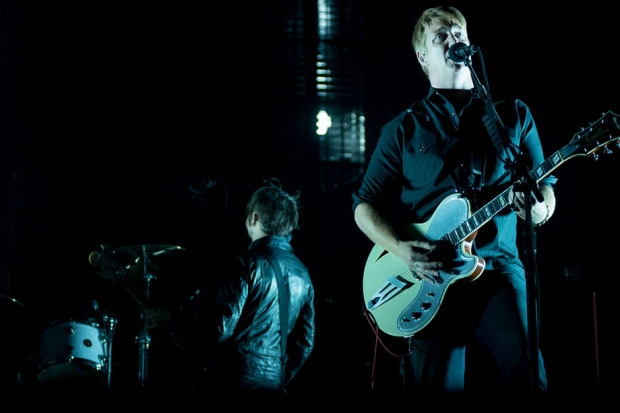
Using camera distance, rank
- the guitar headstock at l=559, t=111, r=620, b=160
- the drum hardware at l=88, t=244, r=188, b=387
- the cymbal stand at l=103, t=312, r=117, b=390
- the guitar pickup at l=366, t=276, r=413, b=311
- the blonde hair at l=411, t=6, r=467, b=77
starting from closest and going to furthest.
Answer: the guitar headstock at l=559, t=111, r=620, b=160, the guitar pickup at l=366, t=276, r=413, b=311, the blonde hair at l=411, t=6, r=467, b=77, the drum hardware at l=88, t=244, r=188, b=387, the cymbal stand at l=103, t=312, r=117, b=390

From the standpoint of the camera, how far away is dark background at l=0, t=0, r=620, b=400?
5.83 metres

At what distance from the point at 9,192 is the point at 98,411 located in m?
4.67

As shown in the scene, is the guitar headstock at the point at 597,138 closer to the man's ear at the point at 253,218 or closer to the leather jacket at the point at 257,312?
the leather jacket at the point at 257,312

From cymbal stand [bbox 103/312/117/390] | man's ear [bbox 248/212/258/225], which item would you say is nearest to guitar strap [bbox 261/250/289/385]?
man's ear [bbox 248/212/258/225]

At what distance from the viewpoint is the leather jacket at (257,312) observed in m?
3.99

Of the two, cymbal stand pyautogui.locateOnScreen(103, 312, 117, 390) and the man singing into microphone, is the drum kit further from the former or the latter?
the man singing into microphone

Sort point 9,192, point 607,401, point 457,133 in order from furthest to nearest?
1. point 9,192
2. point 457,133
3. point 607,401

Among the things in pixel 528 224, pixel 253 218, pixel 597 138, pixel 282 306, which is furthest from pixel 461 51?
pixel 253 218

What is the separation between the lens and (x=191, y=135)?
20.0ft

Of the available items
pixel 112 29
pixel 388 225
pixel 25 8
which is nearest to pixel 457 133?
pixel 388 225

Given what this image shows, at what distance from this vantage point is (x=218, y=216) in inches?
239

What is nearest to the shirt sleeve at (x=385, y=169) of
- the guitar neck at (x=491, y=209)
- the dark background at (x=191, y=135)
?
A: the guitar neck at (x=491, y=209)

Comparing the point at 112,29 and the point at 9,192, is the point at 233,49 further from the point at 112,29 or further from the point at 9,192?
the point at 9,192

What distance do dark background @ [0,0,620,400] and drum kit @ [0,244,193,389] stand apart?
1.76 ft
